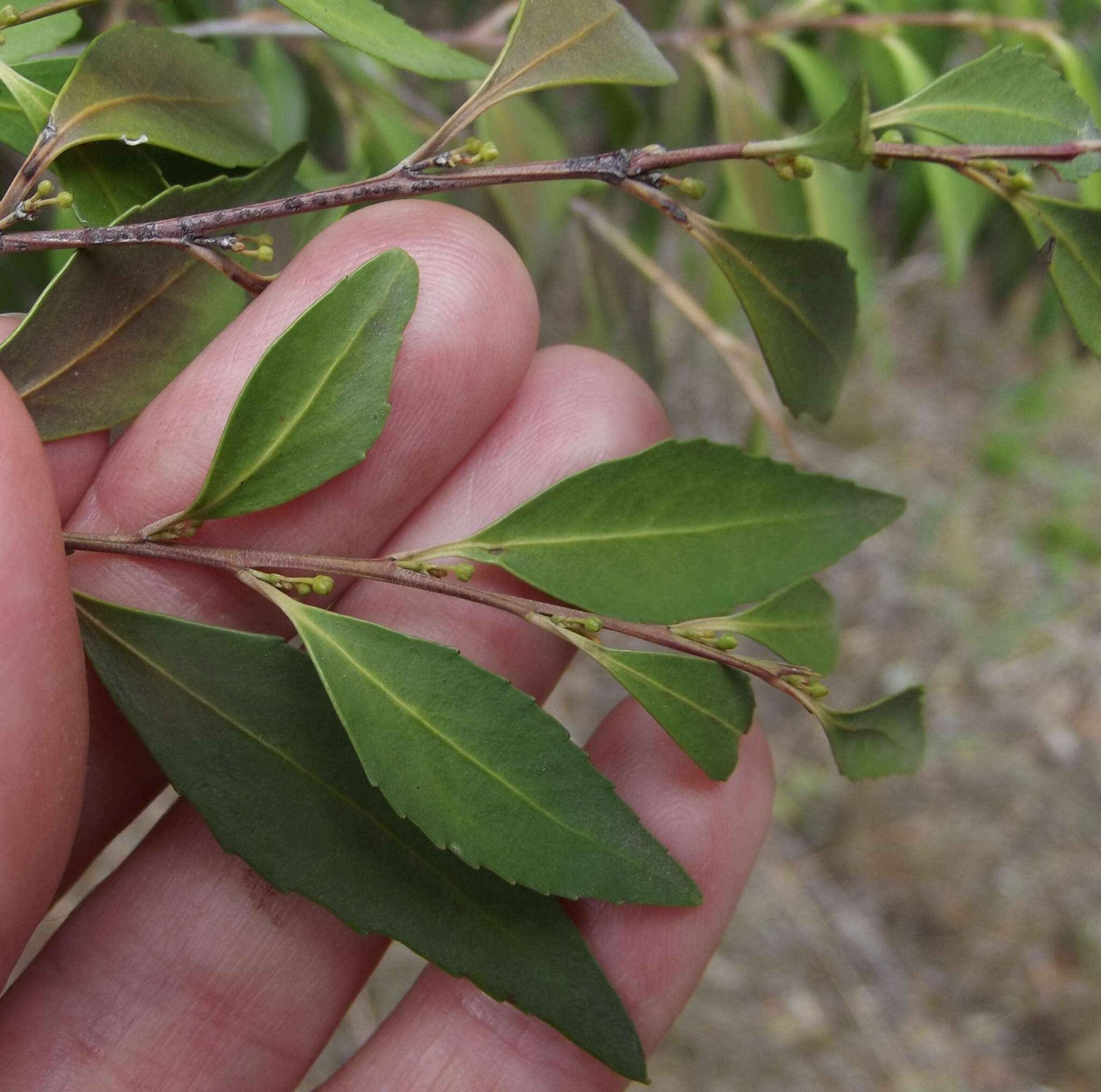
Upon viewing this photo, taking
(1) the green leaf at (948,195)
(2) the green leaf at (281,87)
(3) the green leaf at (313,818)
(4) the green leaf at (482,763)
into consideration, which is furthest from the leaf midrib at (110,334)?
(1) the green leaf at (948,195)

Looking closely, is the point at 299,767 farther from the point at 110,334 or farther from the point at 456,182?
the point at 456,182

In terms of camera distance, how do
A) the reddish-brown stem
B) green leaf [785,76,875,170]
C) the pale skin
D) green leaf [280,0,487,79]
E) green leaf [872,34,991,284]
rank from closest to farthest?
green leaf [785,76,875,170], green leaf [280,0,487,79], the reddish-brown stem, the pale skin, green leaf [872,34,991,284]

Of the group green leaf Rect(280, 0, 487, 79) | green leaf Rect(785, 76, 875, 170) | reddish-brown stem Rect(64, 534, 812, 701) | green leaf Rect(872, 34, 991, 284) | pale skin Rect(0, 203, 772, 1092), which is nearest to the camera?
green leaf Rect(785, 76, 875, 170)

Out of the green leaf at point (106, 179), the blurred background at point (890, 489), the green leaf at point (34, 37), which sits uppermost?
the green leaf at point (34, 37)

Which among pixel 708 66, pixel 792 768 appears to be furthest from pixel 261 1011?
pixel 792 768

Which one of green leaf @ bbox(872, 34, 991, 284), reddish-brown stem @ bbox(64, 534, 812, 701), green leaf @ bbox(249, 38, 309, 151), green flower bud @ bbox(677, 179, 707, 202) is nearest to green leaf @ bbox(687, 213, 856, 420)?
green flower bud @ bbox(677, 179, 707, 202)

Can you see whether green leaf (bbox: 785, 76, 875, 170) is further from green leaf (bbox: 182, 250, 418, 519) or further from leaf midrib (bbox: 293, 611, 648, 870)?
leaf midrib (bbox: 293, 611, 648, 870)

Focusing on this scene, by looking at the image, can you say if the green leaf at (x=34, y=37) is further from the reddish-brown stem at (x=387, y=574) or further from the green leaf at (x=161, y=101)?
the reddish-brown stem at (x=387, y=574)
